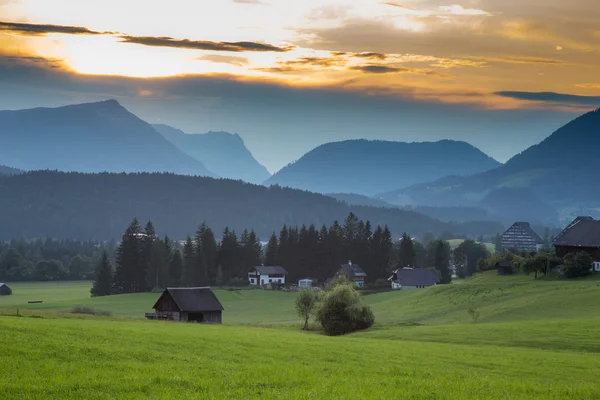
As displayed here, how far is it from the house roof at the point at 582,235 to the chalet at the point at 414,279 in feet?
138

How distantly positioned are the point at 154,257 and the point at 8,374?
4790 inches

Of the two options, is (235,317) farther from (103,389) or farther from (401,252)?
(103,389)

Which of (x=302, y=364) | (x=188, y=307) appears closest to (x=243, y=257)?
(x=188, y=307)

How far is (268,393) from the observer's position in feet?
86.6

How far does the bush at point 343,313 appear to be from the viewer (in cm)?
7444

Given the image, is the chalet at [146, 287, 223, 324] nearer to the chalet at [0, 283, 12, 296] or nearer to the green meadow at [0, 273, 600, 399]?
the green meadow at [0, 273, 600, 399]

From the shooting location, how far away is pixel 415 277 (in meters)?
145

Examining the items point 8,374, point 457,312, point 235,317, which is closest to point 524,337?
point 457,312

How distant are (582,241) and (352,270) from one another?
64.8 meters

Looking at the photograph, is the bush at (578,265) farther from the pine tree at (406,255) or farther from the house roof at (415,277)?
the pine tree at (406,255)

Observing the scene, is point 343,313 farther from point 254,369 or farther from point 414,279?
point 414,279

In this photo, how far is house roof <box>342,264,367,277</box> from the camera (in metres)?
158

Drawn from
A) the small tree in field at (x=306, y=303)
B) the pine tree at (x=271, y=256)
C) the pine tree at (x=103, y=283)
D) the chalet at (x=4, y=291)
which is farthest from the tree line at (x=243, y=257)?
the small tree in field at (x=306, y=303)

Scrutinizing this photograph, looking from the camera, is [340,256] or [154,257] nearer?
[154,257]
